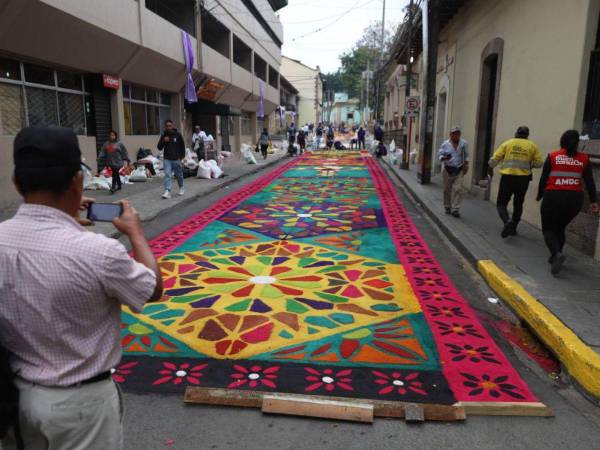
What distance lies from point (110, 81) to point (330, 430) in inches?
572

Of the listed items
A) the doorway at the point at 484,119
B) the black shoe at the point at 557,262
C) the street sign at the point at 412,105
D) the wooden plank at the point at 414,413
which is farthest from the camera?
the street sign at the point at 412,105

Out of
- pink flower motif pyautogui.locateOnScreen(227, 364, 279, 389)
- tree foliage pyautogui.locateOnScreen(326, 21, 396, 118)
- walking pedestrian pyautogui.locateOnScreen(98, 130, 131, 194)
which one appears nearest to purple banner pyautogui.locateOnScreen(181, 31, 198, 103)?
walking pedestrian pyautogui.locateOnScreen(98, 130, 131, 194)

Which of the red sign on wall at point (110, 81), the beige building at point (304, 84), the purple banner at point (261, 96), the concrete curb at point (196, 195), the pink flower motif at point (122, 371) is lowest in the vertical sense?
the pink flower motif at point (122, 371)

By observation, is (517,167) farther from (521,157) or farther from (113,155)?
(113,155)

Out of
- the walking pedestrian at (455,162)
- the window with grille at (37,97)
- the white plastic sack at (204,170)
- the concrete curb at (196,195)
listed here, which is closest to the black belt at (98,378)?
the concrete curb at (196,195)

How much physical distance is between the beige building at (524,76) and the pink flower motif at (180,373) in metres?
5.42

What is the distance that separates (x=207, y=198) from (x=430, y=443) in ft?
34.1

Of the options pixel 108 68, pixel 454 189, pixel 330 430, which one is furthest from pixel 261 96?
pixel 330 430

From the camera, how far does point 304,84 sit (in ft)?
248

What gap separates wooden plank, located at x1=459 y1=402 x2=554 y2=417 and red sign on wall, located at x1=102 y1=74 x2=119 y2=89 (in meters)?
14.5

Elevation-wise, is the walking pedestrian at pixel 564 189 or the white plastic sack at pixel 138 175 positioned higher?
the walking pedestrian at pixel 564 189

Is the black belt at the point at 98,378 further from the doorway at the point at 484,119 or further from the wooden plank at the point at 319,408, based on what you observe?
the doorway at the point at 484,119

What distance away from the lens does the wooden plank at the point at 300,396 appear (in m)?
3.14

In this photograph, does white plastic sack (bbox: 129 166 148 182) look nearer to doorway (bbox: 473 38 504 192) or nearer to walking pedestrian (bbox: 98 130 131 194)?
walking pedestrian (bbox: 98 130 131 194)
